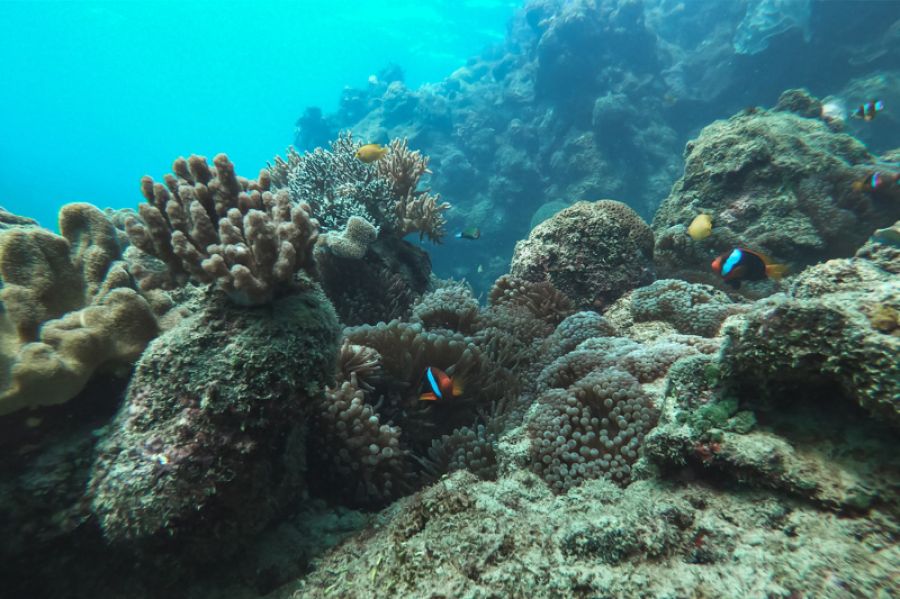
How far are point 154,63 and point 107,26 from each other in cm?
1938

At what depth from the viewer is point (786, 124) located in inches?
280

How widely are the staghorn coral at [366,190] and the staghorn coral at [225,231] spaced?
8.76 feet

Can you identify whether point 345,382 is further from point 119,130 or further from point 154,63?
point 119,130

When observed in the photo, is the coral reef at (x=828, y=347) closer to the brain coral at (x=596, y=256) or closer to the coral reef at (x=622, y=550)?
the coral reef at (x=622, y=550)

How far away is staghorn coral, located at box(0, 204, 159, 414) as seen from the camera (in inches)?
83.7

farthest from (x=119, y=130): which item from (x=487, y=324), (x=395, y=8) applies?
(x=487, y=324)

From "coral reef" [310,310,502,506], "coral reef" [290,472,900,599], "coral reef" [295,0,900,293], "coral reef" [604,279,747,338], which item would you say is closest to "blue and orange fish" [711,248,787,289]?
"coral reef" [604,279,747,338]

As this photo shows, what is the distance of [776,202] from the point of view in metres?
6.39

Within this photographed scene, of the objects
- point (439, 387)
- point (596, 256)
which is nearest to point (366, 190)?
point (596, 256)

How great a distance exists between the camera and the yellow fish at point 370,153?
6.00 m

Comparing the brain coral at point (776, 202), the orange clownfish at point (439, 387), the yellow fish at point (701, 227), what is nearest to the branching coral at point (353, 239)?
the orange clownfish at point (439, 387)

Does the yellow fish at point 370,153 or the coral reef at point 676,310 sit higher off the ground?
the yellow fish at point 370,153

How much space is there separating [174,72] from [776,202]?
123 meters

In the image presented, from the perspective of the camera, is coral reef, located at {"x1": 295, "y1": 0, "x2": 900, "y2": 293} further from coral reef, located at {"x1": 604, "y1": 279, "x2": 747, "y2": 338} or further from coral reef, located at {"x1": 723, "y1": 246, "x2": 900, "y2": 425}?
coral reef, located at {"x1": 723, "y1": 246, "x2": 900, "y2": 425}
